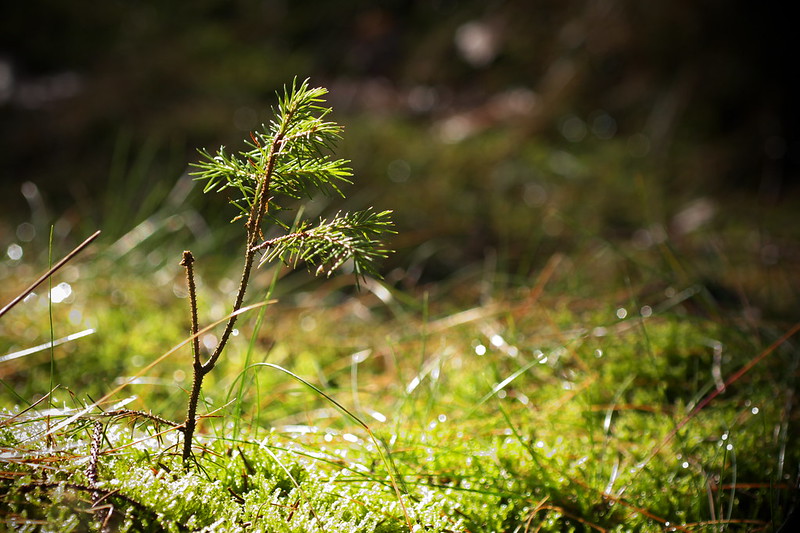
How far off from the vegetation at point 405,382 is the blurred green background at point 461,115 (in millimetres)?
105

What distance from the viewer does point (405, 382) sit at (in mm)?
1711

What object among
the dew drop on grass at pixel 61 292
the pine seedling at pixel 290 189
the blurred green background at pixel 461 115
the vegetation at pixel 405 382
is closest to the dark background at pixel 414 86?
the blurred green background at pixel 461 115

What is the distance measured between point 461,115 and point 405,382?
3.50m

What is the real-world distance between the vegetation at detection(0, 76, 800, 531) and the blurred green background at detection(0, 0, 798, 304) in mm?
105

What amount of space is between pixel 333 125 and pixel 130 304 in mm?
1846

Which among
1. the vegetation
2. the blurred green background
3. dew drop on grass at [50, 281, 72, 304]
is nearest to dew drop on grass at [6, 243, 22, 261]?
the vegetation

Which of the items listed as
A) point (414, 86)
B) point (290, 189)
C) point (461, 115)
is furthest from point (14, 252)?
point (414, 86)

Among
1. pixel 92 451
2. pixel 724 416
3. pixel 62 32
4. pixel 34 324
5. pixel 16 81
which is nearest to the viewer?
pixel 92 451

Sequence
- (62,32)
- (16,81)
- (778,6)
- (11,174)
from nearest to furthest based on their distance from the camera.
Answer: (778,6), (11,174), (16,81), (62,32)

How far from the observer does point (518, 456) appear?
1296 millimetres

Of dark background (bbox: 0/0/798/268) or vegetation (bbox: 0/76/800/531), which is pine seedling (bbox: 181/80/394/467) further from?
dark background (bbox: 0/0/798/268)

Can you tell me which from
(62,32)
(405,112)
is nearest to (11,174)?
(62,32)

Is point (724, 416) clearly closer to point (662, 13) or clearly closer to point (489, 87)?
point (662, 13)

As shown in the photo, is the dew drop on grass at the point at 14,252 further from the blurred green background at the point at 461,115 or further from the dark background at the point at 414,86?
the dark background at the point at 414,86
